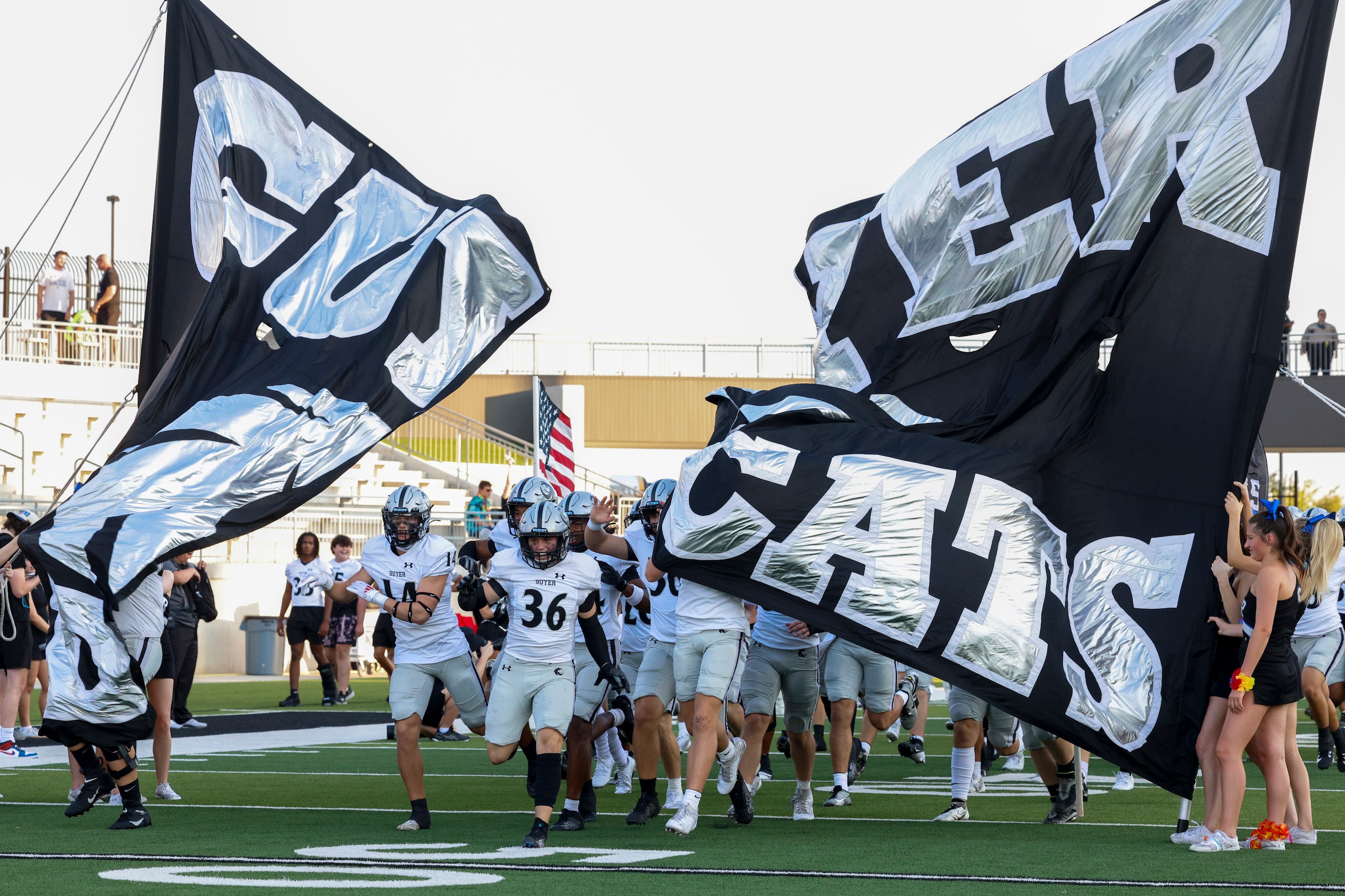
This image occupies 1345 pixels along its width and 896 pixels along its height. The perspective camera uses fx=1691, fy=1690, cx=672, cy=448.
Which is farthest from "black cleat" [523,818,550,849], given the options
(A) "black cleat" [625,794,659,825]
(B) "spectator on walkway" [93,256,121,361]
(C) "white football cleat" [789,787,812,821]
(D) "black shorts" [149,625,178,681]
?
(B) "spectator on walkway" [93,256,121,361]

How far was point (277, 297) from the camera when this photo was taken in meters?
10.7

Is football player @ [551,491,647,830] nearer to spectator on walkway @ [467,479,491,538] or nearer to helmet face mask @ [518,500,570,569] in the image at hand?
helmet face mask @ [518,500,570,569]

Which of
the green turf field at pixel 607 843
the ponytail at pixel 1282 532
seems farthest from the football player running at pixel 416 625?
the ponytail at pixel 1282 532

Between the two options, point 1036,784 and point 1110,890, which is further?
point 1036,784

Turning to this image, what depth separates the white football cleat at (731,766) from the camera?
9266 mm

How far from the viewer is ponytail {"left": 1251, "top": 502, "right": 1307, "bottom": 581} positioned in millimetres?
7883

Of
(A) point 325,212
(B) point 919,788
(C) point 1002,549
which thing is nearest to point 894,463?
(C) point 1002,549

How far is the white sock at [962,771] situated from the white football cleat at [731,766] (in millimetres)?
1304

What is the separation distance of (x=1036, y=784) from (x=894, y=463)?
12.5ft

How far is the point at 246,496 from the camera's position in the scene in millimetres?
9664

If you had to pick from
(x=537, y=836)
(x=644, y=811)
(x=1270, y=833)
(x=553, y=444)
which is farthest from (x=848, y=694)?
(x=553, y=444)

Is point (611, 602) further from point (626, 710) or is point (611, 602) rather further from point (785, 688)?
point (785, 688)

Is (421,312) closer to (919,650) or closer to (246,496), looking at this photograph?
(246,496)

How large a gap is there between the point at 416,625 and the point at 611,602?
154cm
